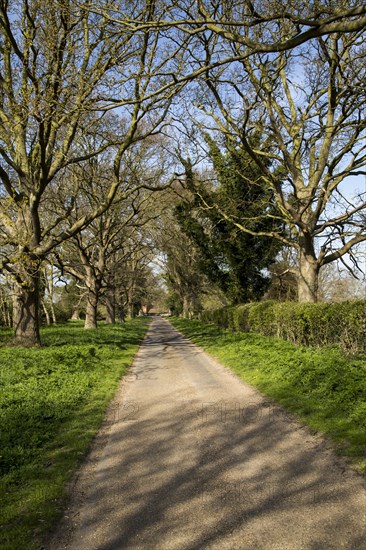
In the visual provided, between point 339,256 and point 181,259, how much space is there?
25.3 meters

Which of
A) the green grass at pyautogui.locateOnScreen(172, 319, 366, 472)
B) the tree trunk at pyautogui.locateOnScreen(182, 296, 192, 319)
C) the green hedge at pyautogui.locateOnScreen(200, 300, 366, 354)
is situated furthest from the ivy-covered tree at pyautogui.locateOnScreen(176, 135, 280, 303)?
the tree trunk at pyautogui.locateOnScreen(182, 296, 192, 319)

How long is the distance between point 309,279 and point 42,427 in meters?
13.0

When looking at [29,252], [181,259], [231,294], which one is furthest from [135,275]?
[29,252]

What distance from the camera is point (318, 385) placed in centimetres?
820

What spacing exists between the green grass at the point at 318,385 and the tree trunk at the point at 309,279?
379 centimetres

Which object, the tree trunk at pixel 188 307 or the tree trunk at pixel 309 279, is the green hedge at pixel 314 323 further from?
the tree trunk at pixel 188 307

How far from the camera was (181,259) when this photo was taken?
41.2 m

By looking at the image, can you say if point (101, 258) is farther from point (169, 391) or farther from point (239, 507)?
point (239, 507)

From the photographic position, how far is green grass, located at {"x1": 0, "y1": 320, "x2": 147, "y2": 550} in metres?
3.98

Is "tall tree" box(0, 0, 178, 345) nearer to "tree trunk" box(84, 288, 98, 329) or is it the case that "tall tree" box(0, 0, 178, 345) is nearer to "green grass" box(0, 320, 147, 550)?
"green grass" box(0, 320, 147, 550)

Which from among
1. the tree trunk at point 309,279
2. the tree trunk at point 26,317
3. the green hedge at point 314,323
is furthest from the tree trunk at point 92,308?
the tree trunk at point 309,279

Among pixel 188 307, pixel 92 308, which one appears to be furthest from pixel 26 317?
pixel 188 307

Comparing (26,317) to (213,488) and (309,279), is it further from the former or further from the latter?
(213,488)

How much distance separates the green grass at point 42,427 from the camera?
3982 mm
